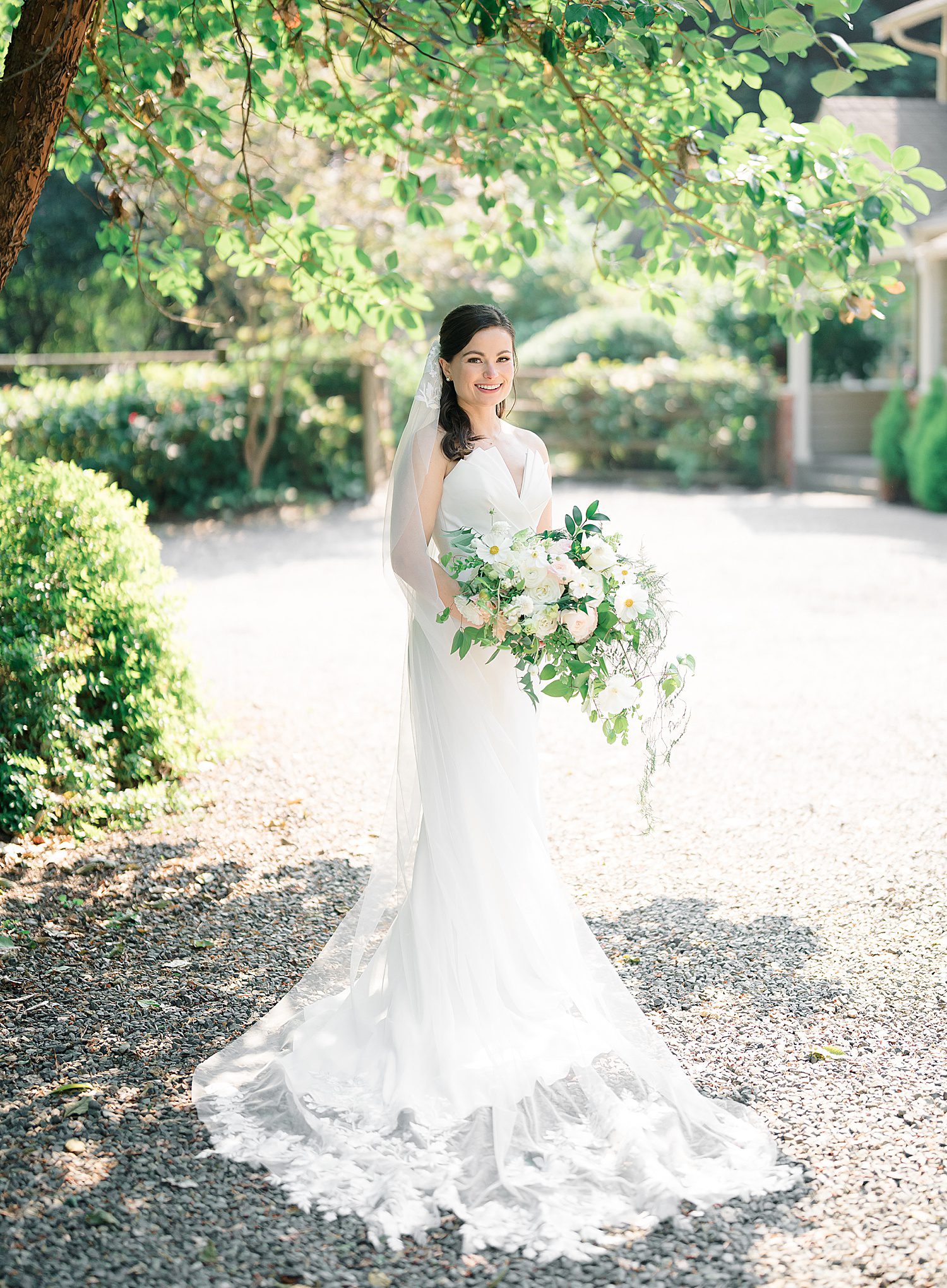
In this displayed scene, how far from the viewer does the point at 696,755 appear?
666 centimetres

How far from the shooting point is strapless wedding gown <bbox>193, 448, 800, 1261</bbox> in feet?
9.48

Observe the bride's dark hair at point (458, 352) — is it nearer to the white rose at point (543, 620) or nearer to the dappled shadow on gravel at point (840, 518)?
the white rose at point (543, 620)

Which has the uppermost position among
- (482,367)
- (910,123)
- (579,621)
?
(910,123)

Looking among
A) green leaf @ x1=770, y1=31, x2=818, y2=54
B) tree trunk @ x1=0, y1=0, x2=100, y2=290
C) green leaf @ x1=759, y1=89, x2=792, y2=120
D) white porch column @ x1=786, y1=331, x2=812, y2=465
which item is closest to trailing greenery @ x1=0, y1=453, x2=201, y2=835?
tree trunk @ x1=0, y1=0, x2=100, y2=290

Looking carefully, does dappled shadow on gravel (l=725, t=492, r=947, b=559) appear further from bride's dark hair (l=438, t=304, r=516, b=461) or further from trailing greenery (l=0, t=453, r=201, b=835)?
bride's dark hair (l=438, t=304, r=516, b=461)

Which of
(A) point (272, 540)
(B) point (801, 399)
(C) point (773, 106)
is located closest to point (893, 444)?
(B) point (801, 399)

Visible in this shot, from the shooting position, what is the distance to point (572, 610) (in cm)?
326

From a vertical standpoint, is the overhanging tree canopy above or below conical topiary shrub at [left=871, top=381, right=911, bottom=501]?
above

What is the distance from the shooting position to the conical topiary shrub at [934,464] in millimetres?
14922

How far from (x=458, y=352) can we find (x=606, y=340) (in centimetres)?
1892

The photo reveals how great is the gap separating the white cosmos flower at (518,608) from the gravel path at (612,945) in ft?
4.56

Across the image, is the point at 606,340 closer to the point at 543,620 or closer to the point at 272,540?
the point at 272,540

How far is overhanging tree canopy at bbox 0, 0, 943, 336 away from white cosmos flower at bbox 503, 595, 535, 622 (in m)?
1.89

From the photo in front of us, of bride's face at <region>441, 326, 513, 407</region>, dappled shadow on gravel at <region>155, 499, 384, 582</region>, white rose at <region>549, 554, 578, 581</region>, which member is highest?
bride's face at <region>441, 326, 513, 407</region>
